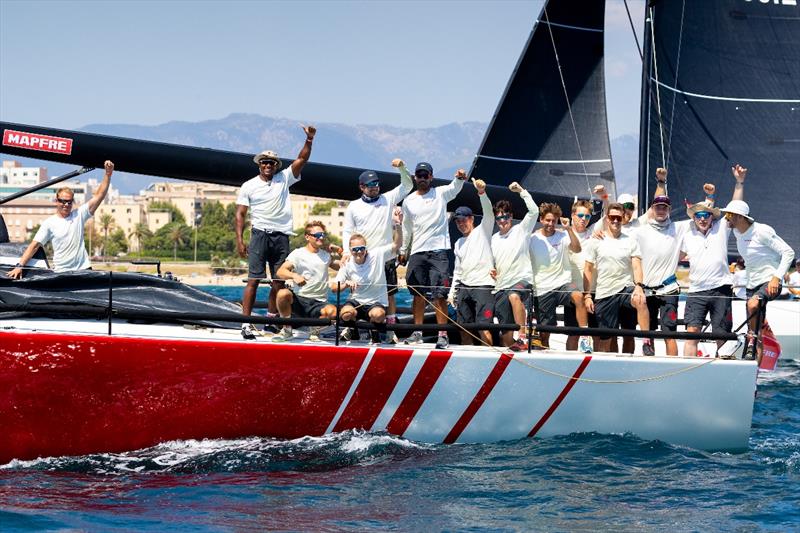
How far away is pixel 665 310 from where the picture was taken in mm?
8266

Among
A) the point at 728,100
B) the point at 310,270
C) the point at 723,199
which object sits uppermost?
the point at 728,100

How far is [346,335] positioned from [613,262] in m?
2.08

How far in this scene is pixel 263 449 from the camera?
7461mm

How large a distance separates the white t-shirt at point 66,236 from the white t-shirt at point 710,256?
15.2ft

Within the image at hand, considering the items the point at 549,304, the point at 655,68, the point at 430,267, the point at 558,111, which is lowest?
the point at 549,304

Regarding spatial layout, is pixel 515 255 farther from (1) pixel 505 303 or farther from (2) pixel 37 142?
(2) pixel 37 142

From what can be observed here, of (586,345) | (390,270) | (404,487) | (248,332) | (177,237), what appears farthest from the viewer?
(177,237)

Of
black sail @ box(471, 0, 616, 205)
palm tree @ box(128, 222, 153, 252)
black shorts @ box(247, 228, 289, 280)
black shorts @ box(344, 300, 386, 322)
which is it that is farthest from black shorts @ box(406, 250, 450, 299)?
palm tree @ box(128, 222, 153, 252)

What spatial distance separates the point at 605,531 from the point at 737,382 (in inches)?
82.4

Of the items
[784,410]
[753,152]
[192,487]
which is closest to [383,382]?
[192,487]

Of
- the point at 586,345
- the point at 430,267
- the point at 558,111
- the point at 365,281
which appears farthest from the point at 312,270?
the point at 558,111

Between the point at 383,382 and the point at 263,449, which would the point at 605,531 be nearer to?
the point at 383,382

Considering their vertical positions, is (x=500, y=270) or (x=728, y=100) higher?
(x=728, y=100)

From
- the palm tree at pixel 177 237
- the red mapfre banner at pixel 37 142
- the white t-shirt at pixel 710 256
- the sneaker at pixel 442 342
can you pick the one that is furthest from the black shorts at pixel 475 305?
the palm tree at pixel 177 237
